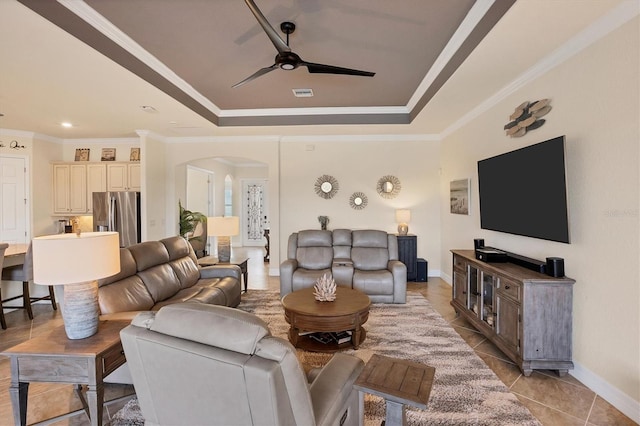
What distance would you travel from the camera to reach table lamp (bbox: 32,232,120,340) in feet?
5.98

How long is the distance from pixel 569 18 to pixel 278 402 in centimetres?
299

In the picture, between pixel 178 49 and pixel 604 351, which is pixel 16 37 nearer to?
pixel 178 49

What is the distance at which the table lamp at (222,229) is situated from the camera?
15.1 feet

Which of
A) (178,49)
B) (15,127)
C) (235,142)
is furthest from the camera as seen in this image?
(235,142)

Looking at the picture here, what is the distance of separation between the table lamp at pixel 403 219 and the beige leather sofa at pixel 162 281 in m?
3.17

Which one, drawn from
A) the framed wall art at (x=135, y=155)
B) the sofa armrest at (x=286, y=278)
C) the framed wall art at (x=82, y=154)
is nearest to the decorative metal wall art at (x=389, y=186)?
the sofa armrest at (x=286, y=278)

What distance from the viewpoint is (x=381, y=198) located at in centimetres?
629

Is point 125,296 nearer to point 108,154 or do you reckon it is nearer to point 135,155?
point 135,155

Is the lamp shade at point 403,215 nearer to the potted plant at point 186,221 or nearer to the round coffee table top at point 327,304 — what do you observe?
the round coffee table top at point 327,304

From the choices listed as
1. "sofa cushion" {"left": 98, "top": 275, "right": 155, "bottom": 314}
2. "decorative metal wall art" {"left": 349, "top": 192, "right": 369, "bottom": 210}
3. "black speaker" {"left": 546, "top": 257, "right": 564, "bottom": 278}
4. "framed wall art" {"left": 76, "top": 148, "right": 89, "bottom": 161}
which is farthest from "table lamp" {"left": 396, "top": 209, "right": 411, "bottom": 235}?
"framed wall art" {"left": 76, "top": 148, "right": 89, "bottom": 161}

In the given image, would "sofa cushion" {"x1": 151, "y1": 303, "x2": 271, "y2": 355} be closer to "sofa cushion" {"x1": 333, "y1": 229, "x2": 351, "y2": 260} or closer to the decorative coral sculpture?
the decorative coral sculpture

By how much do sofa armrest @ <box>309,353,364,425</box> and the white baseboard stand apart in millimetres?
1934

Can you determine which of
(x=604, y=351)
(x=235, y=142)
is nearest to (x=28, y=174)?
(x=235, y=142)

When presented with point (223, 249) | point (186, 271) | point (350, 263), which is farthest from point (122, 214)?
point (350, 263)
